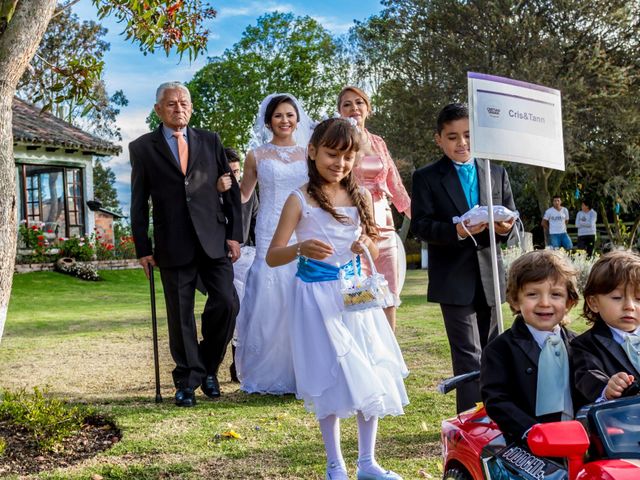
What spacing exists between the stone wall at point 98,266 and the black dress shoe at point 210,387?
1813cm

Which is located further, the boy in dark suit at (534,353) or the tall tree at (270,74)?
the tall tree at (270,74)

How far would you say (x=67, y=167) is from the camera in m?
29.3

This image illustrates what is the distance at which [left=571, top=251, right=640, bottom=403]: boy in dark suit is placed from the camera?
286 cm

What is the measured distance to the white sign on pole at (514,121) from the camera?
176 inches

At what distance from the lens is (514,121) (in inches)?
181

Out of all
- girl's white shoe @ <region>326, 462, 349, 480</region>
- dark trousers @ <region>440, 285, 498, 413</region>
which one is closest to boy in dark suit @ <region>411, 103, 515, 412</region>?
dark trousers @ <region>440, 285, 498, 413</region>

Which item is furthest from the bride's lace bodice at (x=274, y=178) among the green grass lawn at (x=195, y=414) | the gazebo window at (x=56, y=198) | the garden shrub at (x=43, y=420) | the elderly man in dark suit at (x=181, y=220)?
the gazebo window at (x=56, y=198)

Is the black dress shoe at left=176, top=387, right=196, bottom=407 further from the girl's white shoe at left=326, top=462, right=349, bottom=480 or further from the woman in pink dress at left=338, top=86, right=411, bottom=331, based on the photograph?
the girl's white shoe at left=326, top=462, right=349, bottom=480

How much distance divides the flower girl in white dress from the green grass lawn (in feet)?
1.43

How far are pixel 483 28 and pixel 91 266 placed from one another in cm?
1540

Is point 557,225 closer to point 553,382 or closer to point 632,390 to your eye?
point 553,382

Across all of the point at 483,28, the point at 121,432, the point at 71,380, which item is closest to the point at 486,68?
the point at 483,28

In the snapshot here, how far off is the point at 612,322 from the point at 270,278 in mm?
4053

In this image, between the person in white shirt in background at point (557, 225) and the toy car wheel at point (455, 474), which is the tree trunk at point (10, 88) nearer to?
the toy car wheel at point (455, 474)
